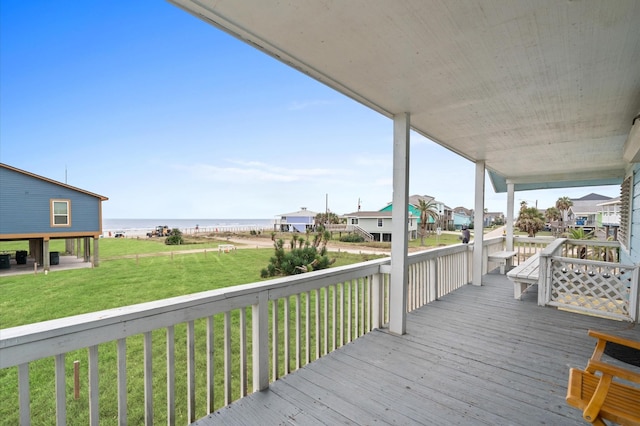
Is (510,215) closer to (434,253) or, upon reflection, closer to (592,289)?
(592,289)

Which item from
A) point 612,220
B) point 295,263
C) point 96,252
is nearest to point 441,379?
point 295,263

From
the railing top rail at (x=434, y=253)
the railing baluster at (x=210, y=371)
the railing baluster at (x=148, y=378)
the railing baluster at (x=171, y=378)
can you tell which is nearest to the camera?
the railing baluster at (x=148, y=378)

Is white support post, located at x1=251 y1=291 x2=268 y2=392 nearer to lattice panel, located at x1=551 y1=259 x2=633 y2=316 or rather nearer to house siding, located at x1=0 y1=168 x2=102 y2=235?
lattice panel, located at x1=551 y1=259 x2=633 y2=316

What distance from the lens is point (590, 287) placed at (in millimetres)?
3996

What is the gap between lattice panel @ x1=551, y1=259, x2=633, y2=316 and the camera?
3738 mm

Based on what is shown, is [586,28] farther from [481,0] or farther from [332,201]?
[332,201]

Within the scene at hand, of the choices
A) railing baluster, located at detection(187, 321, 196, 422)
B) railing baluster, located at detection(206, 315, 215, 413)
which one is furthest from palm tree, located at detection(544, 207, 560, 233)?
railing baluster, located at detection(187, 321, 196, 422)

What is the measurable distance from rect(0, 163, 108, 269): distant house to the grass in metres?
1.97

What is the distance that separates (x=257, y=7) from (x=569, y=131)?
4.08 m

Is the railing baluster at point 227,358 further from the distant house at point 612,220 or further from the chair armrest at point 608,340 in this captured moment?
the distant house at point 612,220

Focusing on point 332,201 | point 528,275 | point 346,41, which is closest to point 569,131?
point 528,275

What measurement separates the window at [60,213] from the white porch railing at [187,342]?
10842 millimetres

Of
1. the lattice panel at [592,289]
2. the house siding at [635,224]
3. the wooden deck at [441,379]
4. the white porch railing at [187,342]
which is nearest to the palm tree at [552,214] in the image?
the house siding at [635,224]

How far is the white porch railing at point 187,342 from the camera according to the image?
1.24m
